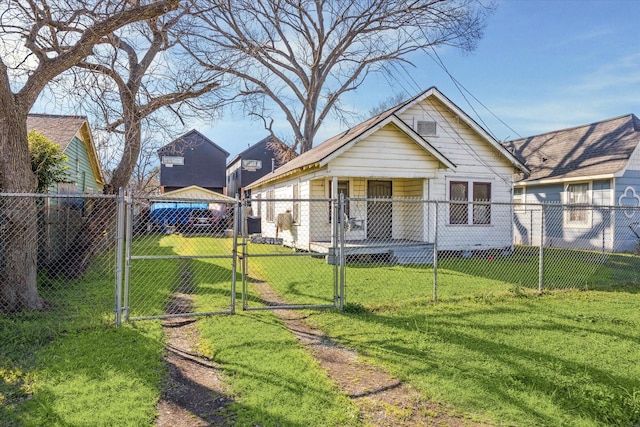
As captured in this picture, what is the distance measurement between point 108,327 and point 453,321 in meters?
4.90

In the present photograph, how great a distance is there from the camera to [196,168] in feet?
124

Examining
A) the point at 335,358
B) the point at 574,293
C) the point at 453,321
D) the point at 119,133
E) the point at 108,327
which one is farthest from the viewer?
the point at 119,133

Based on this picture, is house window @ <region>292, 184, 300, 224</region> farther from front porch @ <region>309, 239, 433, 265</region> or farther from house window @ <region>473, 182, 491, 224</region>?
house window @ <region>473, 182, 491, 224</region>

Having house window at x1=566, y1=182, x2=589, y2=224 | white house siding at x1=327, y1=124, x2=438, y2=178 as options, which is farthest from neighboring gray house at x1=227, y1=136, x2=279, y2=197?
white house siding at x1=327, y1=124, x2=438, y2=178

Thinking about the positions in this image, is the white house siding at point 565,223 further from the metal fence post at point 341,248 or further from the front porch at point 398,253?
the metal fence post at point 341,248

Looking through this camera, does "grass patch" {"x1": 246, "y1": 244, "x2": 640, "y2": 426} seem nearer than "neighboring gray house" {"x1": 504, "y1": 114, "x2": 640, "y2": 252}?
Yes

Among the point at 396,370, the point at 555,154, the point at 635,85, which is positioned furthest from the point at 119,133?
the point at 635,85

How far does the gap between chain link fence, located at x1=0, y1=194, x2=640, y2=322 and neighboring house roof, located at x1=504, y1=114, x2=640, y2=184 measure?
1.74 m

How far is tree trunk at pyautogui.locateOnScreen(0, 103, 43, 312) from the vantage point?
6.04m

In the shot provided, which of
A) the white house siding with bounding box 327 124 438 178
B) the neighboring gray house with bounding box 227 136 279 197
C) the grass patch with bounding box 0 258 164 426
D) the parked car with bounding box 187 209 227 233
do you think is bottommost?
the grass patch with bounding box 0 258 164 426

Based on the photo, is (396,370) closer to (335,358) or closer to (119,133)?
(335,358)

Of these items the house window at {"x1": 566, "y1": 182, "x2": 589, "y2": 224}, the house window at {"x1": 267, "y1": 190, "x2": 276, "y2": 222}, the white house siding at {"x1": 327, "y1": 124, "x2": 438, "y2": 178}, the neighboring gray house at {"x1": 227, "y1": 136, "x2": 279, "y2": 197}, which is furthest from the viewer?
the neighboring gray house at {"x1": 227, "y1": 136, "x2": 279, "y2": 197}

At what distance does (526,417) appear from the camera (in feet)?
11.3

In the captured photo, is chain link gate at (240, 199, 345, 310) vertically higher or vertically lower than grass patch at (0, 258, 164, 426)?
higher
